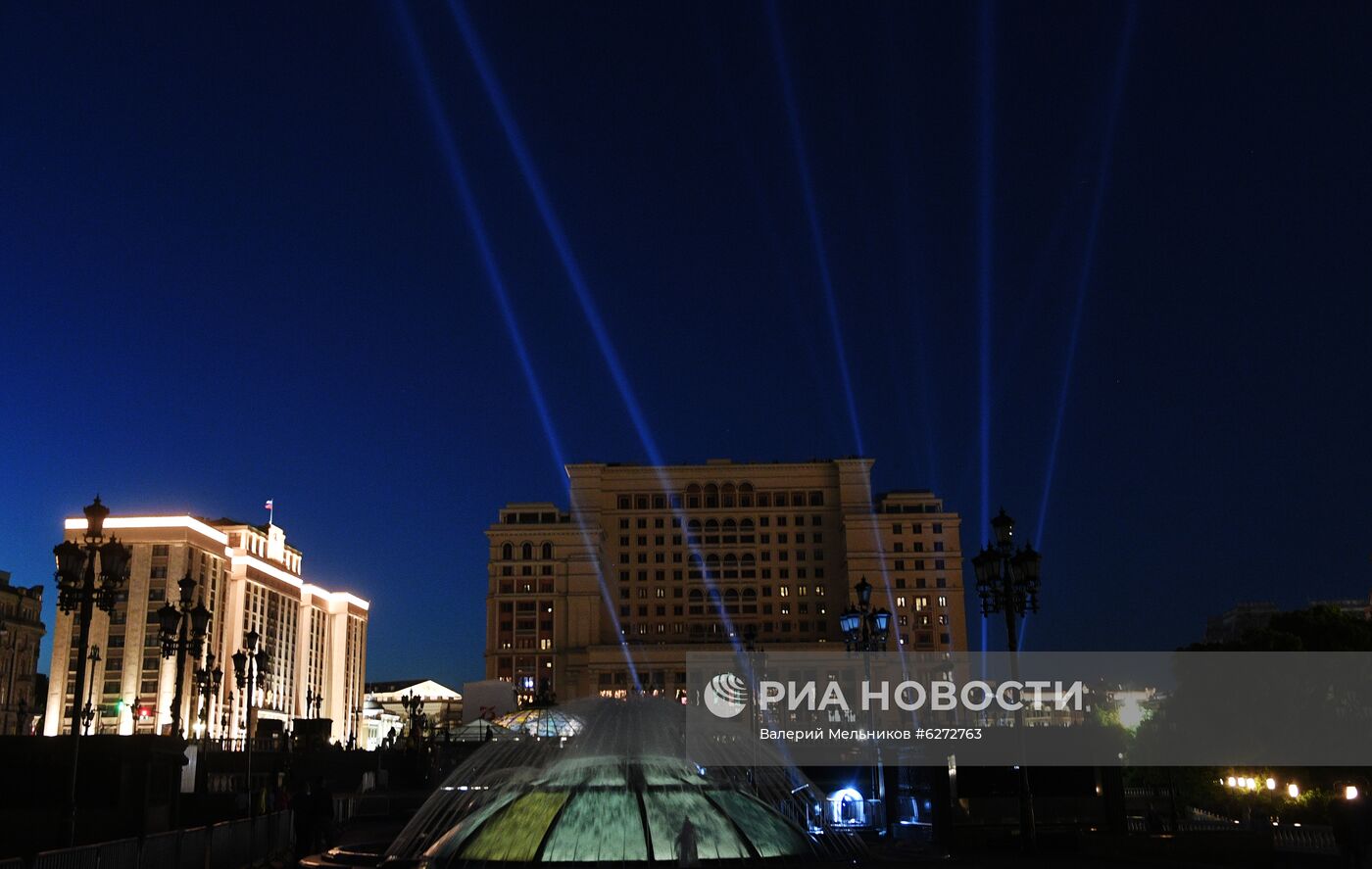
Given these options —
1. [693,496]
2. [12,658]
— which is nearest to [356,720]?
[693,496]

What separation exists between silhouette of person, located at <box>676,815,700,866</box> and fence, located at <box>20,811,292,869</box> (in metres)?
6.48

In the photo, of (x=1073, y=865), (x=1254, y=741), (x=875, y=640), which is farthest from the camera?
(x=1254, y=741)

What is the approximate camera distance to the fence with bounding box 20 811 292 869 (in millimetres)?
12328

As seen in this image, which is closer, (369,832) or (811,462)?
(369,832)

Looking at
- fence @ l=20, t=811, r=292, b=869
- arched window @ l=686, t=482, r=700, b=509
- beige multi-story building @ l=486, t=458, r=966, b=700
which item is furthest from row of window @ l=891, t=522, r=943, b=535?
fence @ l=20, t=811, r=292, b=869

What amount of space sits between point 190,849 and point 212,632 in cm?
9786

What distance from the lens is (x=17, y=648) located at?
90.0 meters

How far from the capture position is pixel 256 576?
119 meters

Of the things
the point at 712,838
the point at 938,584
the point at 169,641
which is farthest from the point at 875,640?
the point at 938,584

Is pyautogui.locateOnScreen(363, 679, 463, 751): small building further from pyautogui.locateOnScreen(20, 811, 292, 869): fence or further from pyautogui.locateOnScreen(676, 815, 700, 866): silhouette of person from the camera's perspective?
pyautogui.locateOnScreen(676, 815, 700, 866): silhouette of person

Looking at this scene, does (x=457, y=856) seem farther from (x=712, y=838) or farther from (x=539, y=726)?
(x=539, y=726)

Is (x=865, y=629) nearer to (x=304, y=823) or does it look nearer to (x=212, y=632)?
(x=304, y=823)

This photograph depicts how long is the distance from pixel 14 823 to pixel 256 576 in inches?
4260

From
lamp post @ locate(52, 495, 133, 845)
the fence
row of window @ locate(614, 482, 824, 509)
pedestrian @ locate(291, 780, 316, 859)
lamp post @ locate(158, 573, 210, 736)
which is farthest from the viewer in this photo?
row of window @ locate(614, 482, 824, 509)
